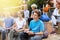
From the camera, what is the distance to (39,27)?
2.15 meters

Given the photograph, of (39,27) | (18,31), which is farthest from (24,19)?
(39,27)

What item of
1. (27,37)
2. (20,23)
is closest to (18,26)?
(20,23)

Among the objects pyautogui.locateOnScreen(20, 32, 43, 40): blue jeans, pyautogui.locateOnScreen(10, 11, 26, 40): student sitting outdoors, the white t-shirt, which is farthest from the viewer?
the white t-shirt

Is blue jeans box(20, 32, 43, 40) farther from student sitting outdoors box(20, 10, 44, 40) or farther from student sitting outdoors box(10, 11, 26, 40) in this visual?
student sitting outdoors box(10, 11, 26, 40)

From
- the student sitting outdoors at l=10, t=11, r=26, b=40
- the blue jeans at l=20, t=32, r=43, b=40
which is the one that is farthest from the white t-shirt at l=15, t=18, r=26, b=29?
the blue jeans at l=20, t=32, r=43, b=40

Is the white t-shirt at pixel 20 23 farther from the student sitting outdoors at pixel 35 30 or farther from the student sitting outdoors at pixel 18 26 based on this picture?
the student sitting outdoors at pixel 35 30

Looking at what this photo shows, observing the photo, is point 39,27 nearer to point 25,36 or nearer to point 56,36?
point 25,36

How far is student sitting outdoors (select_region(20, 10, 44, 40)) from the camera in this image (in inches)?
81.7

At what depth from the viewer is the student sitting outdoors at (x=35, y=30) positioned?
208cm

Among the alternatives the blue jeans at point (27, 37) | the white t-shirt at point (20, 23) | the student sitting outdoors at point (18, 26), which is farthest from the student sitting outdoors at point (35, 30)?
the white t-shirt at point (20, 23)

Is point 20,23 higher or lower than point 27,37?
higher

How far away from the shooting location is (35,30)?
7.08 feet

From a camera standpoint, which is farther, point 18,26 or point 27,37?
point 18,26

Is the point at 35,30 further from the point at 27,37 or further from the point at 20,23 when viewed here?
the point at 20,23
